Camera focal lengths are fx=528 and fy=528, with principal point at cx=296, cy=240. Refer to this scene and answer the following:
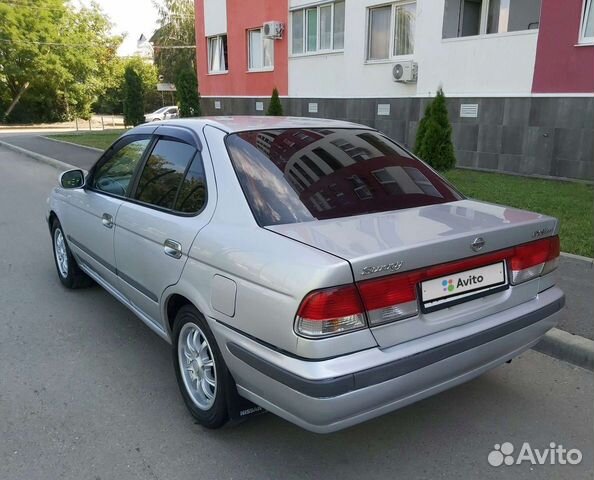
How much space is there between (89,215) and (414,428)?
2952 millimetres

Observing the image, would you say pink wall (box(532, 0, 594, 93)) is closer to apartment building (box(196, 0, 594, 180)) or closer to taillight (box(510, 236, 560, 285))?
apartment building (box(196, 0, 594, 180))

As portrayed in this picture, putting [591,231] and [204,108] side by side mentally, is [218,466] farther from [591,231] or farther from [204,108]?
[204,108]

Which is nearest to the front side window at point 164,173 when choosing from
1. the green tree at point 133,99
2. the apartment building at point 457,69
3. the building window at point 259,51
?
the apartment building at point 457,69

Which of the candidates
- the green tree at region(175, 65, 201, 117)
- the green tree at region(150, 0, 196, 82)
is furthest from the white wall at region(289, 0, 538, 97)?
the green tree at region(150, 0, 196, 82)

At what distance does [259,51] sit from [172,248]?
16.9 m

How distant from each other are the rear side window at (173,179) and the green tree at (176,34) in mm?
48181

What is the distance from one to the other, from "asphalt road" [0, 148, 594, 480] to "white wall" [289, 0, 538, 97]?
28.4 feet

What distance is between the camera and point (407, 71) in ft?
41.8

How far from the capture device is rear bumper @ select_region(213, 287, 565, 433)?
219cm

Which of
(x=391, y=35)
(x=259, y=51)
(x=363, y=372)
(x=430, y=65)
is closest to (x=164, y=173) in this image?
(x=363, y=372)

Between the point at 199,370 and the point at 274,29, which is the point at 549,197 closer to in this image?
the point at 199,370

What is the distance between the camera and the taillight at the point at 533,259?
9.15 feet

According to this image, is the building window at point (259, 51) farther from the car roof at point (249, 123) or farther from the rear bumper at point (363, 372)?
the rear bumper at point (363, 372)

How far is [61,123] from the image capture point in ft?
128
